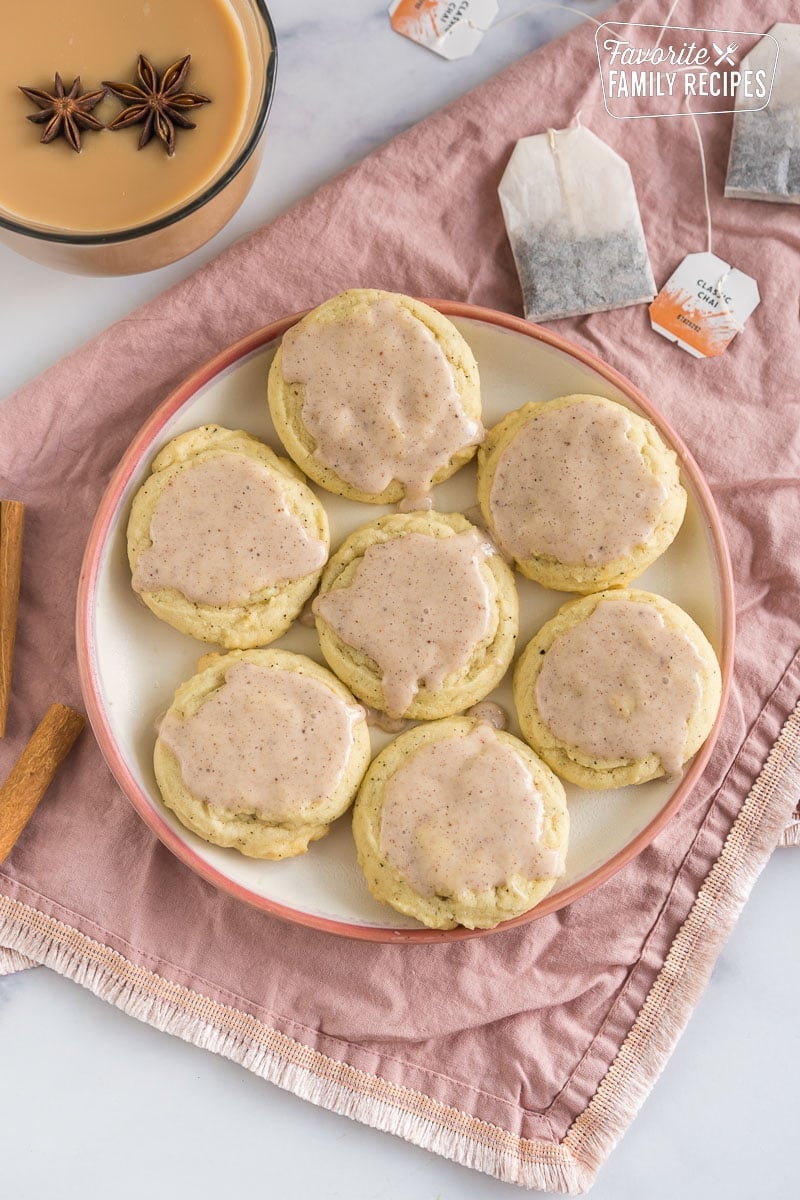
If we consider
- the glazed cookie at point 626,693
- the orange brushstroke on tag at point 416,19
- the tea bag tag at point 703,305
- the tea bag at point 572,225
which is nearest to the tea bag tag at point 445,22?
the orange brushstroke on tag at point 416,19

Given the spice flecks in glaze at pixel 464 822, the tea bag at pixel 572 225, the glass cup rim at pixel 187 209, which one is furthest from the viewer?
the tea bag at pixel 572 225

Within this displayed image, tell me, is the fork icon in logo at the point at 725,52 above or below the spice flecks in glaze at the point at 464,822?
above

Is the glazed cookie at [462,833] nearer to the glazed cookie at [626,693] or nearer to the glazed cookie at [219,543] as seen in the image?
the glazed cookie at [626,693]

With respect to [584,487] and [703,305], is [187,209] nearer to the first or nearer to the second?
[584,487]

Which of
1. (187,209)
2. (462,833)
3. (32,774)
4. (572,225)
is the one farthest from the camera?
(572,225)

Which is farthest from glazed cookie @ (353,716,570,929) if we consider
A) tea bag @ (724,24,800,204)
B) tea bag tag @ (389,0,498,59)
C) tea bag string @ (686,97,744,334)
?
tea bag tag @ (389,0,498,59)

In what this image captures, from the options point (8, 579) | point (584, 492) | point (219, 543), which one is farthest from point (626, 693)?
point (8, 579)
